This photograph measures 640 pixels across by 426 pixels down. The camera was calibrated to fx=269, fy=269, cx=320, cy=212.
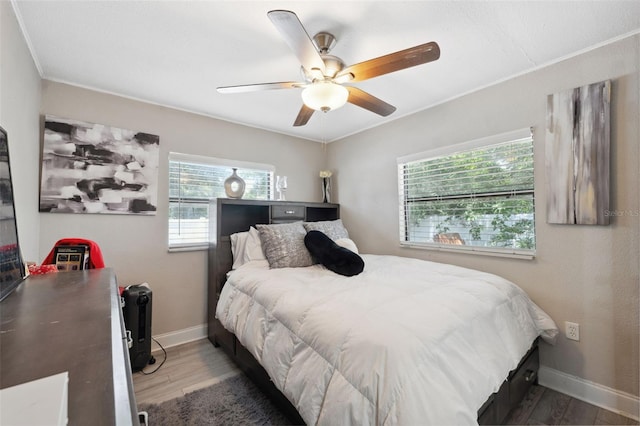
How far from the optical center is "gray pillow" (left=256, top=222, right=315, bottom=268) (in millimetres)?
2396

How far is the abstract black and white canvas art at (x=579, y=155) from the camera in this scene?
5.72 feet

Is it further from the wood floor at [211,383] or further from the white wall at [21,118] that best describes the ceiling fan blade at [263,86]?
the wood floor at [211,383]

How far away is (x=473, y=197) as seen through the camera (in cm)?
242

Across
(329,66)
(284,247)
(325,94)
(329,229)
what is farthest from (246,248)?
(329,66)

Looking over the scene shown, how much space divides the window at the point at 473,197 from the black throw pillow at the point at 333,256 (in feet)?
3.41

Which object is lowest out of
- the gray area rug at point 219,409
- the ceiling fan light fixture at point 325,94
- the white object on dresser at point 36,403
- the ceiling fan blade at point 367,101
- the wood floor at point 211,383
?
the wood floor at point 211,383

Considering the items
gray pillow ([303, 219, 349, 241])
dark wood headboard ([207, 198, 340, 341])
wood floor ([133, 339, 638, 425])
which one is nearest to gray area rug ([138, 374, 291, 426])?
wood floor ([133, 339, 638, 425])

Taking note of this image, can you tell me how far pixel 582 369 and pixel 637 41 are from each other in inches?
84.7

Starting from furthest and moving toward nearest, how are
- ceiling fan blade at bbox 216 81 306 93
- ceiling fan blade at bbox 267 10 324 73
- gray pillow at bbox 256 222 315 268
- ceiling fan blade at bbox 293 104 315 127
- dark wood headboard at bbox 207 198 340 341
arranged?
1. dark wood headboard at bbox 207 198 340 341
2. gray pillow at bbox 256 222 315 268
3. ceiling fan blade at bbox 293 104 315 127
4. ceiling fan blade at bbox 216 81 306 93
5. ceiling fan blade at bbox 267 10 324 73

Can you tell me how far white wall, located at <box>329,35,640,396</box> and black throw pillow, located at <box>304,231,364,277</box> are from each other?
1.06m

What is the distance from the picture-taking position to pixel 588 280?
6.00ft

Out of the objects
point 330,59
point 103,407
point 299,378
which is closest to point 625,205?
point 330,59

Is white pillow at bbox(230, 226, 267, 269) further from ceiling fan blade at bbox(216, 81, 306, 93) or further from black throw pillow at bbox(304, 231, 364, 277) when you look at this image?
ceiling fan blade at bbox(216, 81, 306, 93)

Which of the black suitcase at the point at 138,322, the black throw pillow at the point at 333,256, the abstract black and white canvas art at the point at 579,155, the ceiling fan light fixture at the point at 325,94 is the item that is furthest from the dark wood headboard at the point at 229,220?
the abstract black and white canvas art at the point at 579,155
